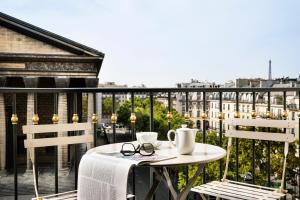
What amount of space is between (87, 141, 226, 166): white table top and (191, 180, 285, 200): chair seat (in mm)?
559

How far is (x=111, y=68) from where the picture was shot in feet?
365

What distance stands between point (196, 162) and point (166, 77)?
394ft

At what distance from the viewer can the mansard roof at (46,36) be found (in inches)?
1406

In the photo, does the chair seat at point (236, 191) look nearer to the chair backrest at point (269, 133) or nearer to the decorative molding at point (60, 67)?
the chair backrest at point (269, 133)

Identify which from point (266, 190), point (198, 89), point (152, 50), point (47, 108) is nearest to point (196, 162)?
point (266, 190)

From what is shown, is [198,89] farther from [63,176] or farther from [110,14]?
[110,14]

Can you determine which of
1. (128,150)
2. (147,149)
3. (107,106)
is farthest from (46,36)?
(107,106)

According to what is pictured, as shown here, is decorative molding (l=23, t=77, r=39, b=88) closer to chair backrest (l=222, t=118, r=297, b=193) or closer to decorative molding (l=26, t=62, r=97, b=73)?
decorative molding (l=26, t=62, r=97, b=73)

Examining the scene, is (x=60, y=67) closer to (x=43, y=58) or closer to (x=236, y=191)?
(x=43, y=58)

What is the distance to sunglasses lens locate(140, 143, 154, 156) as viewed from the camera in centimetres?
374

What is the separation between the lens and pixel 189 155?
3.76 meters

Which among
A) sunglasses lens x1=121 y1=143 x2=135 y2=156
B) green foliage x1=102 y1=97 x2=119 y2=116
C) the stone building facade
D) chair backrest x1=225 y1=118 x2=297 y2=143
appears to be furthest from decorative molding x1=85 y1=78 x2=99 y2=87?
green foliage x1=102 y1=97 x2=119 y2=116

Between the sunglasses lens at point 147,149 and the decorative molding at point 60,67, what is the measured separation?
33667 mm

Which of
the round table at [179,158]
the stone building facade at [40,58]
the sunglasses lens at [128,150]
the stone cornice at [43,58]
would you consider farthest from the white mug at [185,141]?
the stone cornice at [43,58]
